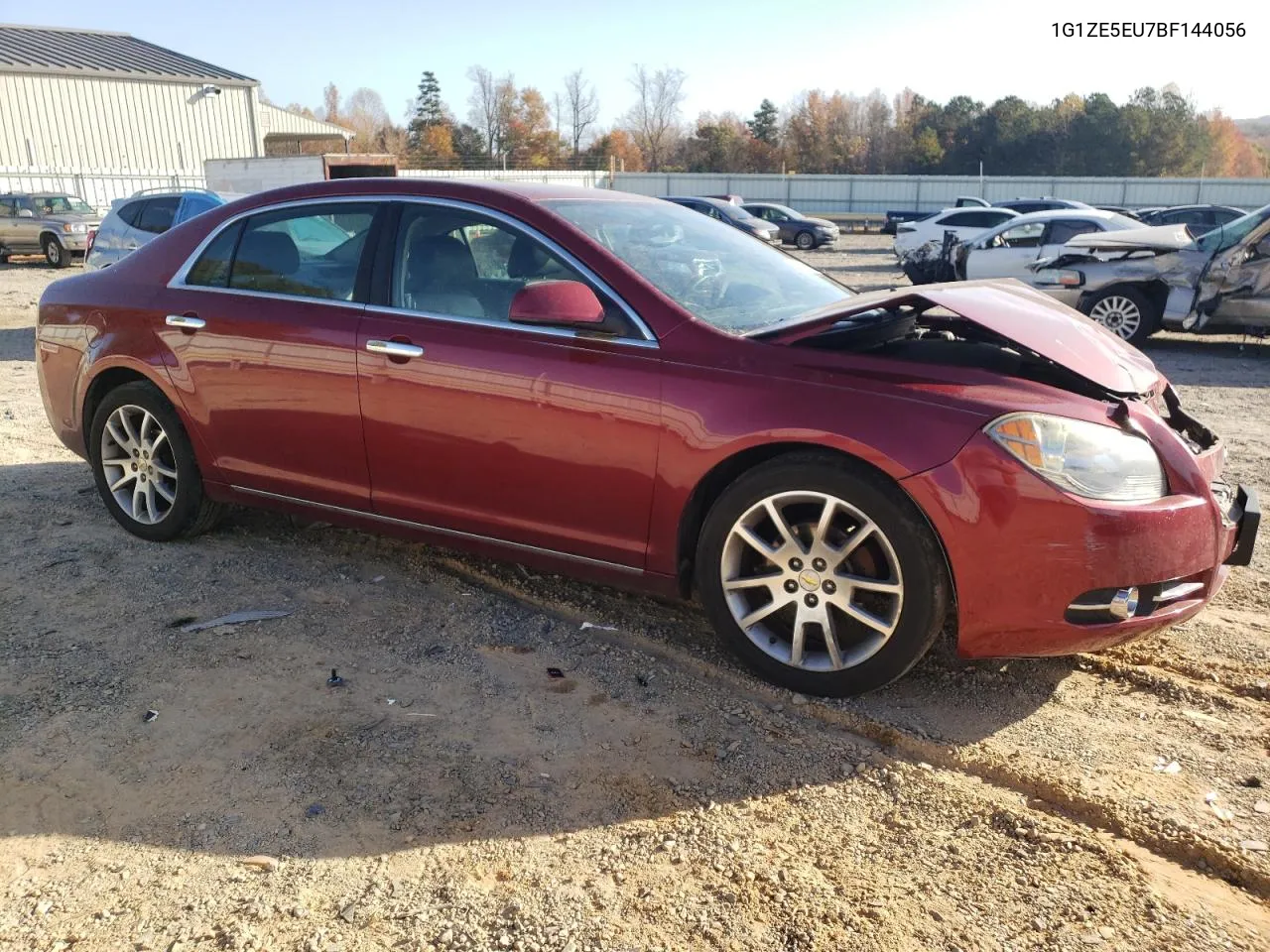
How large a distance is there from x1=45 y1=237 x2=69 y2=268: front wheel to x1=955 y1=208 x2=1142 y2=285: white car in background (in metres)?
19.7

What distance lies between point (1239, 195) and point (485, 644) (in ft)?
151

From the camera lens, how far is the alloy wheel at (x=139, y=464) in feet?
15.9

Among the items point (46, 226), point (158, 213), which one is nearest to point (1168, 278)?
point (158, 213)

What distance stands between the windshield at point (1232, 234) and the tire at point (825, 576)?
928 cm

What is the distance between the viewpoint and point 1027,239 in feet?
51.5

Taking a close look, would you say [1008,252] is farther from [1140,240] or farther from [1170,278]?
[1170,278]

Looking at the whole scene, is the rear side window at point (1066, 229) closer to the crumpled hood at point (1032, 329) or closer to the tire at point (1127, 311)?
the tire at point (1127, 311)

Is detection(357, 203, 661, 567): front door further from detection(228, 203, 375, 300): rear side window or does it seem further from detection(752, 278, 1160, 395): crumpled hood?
detection(752, 278, 1160, 395): crumpled hood

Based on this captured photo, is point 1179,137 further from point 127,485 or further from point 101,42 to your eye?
point 127,485

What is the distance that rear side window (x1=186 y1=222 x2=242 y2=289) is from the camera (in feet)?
15.1

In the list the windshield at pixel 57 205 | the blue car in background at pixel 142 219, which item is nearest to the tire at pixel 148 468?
the blue car in background at pixel 142 219

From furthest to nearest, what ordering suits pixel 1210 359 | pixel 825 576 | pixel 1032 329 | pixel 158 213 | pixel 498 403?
pixel 158 213 → pixel 1210 359 → pixel 498 403 → pixel 1032 329 → pixel 825 576

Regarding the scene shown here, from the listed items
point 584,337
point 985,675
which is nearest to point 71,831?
point 584,337

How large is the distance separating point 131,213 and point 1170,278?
1377 centimetres
